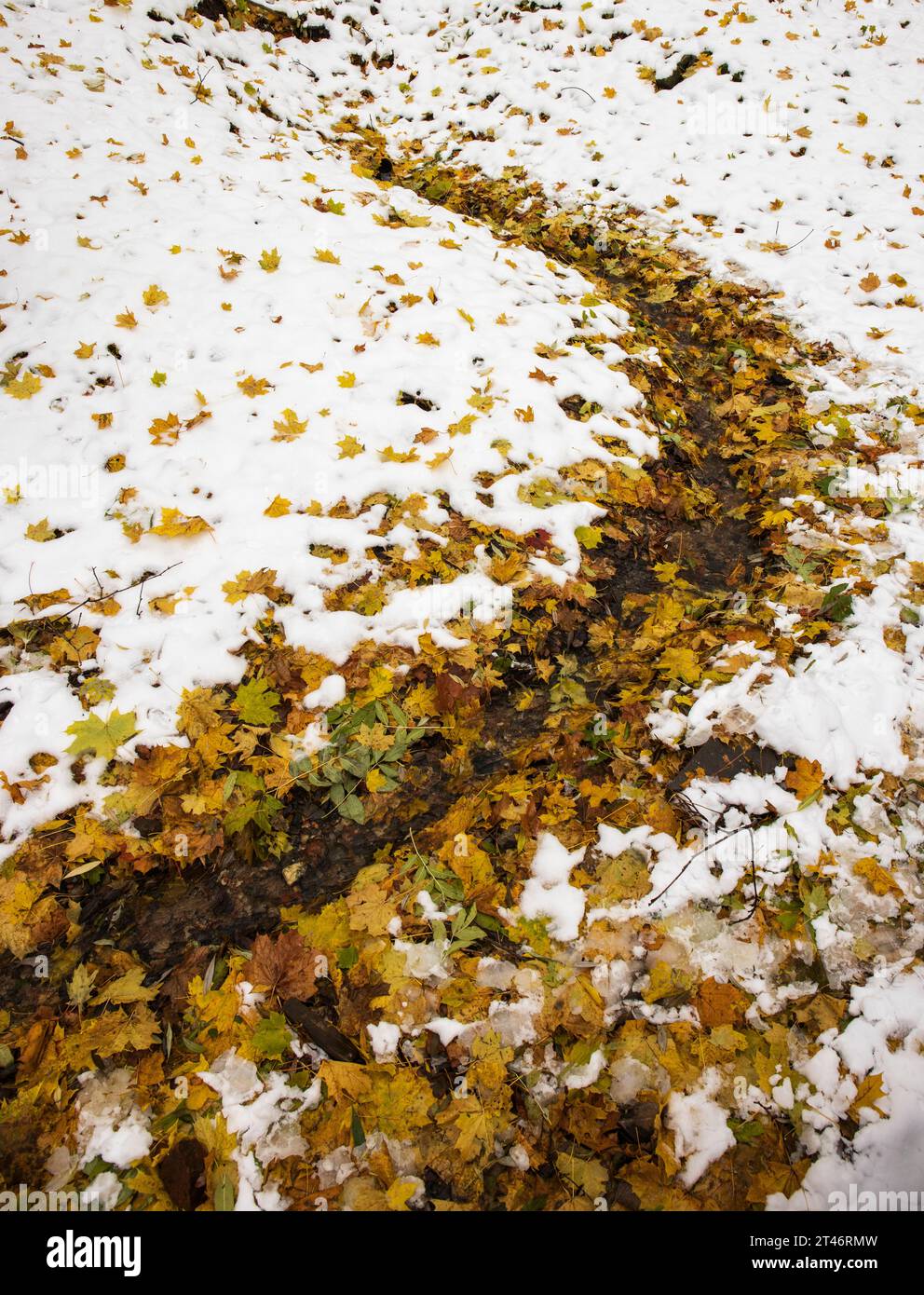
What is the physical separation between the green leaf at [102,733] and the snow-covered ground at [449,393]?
17mm

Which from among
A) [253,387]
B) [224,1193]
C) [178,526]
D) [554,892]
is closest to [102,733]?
[178,526]

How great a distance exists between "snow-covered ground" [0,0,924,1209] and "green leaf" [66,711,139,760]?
0.06 ft

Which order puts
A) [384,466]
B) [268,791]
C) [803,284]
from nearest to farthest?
[268,791] < [384,466] < [803,284]

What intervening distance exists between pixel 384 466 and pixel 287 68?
26.0ft

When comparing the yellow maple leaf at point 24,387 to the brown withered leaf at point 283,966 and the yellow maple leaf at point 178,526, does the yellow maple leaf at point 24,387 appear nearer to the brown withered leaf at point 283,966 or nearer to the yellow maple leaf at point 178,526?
the yellow maple leaf at point 178,526

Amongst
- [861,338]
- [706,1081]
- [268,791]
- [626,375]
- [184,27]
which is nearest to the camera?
[706,1081]

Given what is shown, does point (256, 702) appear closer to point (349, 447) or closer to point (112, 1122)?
point (112, 1122)

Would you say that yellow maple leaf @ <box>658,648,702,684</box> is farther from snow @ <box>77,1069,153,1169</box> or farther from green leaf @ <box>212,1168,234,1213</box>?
snow @ <box>77,1069,153,1169</box>

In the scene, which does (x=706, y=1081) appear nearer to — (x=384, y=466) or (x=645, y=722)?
(x=645, y=722)

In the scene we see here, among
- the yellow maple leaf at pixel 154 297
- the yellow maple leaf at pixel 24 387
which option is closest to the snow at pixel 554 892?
the yellow maple leaf at pixel 24 387

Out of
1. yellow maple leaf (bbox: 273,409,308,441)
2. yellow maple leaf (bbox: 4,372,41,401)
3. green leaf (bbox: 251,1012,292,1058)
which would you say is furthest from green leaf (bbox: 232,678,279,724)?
yellow maple leaf (bbox: 4,372,41,401)

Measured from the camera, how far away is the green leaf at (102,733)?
2.44 m
